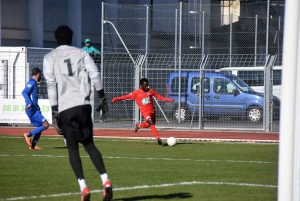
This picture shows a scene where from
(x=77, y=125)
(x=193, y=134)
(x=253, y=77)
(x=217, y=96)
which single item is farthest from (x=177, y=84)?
(x=77, y=125)

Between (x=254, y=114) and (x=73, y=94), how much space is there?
17.7 metres

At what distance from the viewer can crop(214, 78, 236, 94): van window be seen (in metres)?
26.6

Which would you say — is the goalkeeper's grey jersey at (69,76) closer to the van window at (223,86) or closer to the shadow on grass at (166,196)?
the shadow on grass at (166,196)

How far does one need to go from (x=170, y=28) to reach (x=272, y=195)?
22.6 meters

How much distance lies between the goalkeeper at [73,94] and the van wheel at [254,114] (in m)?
17.1

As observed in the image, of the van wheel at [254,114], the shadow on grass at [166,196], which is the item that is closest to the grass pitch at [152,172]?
the shadow on grass at [166,196]

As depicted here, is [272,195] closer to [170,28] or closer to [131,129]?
[131,129]

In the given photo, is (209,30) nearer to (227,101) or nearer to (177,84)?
(177,84)

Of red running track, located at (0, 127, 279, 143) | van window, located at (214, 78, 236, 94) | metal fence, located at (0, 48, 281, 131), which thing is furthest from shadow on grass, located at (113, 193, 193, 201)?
van window, located at (214, 78, 236, 94)

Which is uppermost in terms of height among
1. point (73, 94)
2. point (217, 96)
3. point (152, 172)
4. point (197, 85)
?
point (73, 94)

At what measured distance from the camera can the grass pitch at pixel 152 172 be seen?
9906 millimetres

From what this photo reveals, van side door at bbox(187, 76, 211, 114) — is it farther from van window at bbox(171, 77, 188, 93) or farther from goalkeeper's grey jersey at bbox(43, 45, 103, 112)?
goalkeeper's grey jersey at bbox(43, 45, 103, 112)

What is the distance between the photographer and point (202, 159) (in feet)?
50.0

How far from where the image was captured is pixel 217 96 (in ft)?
88.2
